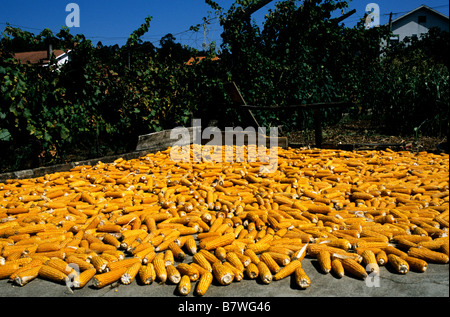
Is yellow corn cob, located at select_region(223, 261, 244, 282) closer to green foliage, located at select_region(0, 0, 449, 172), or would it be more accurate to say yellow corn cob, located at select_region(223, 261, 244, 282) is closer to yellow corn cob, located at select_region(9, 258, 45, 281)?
yellow corn cob, located at select_region(9, 258, 45, 281)

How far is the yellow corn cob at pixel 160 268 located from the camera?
7.25ft

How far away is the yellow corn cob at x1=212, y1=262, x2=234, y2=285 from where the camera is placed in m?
2.13

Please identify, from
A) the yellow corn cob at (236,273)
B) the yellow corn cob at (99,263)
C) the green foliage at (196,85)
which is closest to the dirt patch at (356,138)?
the green foliage at (196,85)

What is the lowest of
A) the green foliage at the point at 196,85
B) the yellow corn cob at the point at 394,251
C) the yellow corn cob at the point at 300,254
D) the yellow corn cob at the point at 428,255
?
the yellow corn cob at the point at 300,254

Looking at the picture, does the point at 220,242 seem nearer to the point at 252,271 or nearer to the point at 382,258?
the point at 252,271

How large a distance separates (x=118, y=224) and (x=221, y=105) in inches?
221

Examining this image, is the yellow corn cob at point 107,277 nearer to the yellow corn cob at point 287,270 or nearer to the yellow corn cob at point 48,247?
the yellow corn cob at point 48,247

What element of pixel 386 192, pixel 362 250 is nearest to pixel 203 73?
pixel 386 192

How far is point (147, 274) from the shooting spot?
2.21 meters

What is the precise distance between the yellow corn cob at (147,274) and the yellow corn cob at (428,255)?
179 centimetres

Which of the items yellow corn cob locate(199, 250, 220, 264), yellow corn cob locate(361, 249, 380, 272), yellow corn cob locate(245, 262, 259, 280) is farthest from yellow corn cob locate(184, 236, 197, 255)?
yellow corn cob locate(361, 249, 380, 272)

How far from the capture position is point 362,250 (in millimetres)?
2363

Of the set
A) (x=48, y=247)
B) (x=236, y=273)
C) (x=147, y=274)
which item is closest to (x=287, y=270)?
(x=236, y=273)
